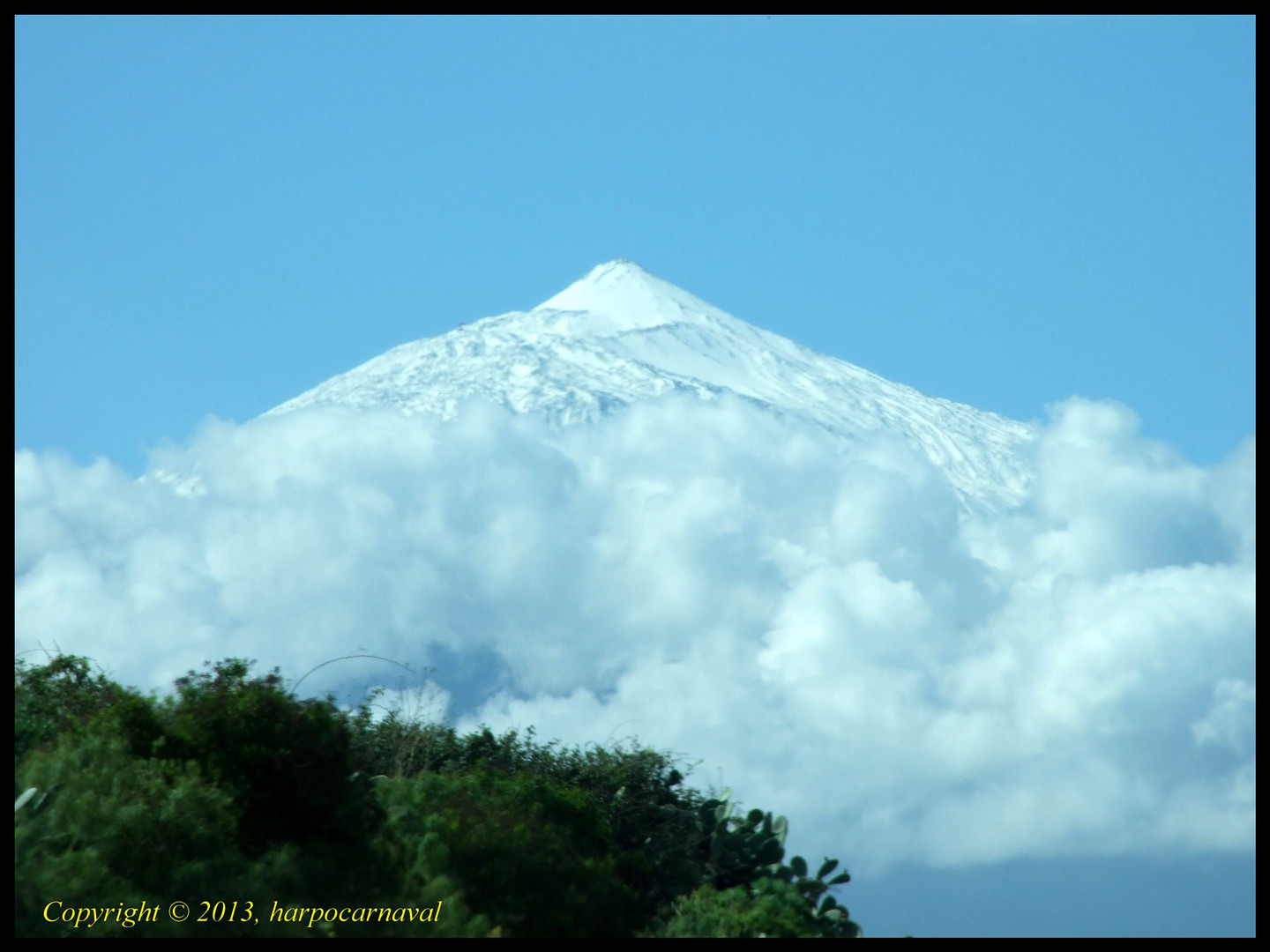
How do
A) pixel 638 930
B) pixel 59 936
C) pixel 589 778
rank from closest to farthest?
pixel 59 936 < pixel 638 930 < pixel 589 778

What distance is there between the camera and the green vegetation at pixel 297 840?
10.9 meters

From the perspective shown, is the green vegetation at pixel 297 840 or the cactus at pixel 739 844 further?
the cactus at pixel 739 844

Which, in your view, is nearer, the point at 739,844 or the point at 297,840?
the point at 297,840

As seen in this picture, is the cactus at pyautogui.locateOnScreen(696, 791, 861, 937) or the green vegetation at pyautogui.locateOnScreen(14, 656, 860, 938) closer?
the green vegetation at pyautogui.locateOnScreen(14, 656, 860, 938)

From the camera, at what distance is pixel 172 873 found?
36.4 feet

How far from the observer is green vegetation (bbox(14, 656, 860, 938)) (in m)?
10.9

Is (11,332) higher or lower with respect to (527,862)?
higher

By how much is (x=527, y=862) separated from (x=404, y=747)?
5.48m

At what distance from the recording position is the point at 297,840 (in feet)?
44.0
